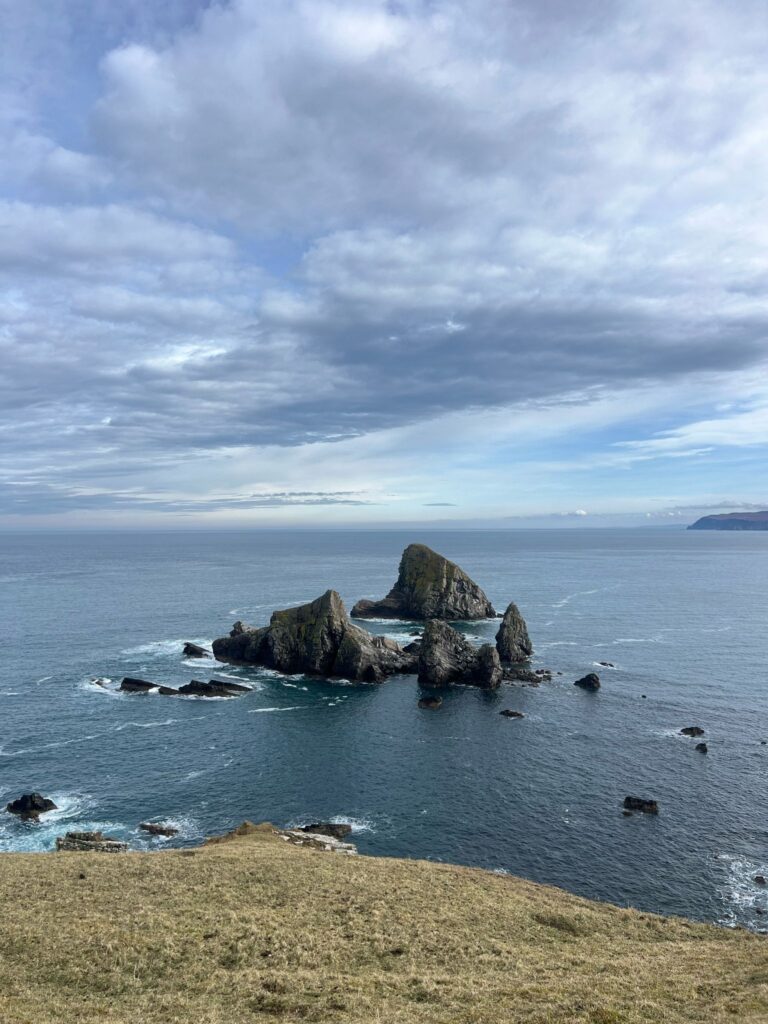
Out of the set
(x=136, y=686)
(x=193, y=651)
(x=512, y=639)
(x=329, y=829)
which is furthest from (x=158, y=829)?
(x=512, y=639)

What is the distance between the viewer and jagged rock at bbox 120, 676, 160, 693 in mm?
92994

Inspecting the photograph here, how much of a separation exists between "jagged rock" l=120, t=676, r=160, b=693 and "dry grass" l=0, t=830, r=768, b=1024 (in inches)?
2038

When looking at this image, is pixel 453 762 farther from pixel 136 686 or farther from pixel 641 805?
A: pixel 136 686

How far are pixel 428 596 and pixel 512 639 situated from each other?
42.6 m

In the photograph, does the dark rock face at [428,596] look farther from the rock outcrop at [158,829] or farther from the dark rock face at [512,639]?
the rock outcrop at [158,829]

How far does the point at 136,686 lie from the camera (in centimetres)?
9362

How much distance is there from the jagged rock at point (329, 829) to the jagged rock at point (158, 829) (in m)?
10.4

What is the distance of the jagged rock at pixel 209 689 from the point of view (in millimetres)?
92125

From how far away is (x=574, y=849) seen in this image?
50.6 m

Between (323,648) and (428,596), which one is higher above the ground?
(428,596)

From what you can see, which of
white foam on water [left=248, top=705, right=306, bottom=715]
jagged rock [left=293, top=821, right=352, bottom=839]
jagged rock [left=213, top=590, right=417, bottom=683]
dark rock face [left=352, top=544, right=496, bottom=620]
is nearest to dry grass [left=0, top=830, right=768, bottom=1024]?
jagged rock [left=293, top=821, right=352, bottom=839]

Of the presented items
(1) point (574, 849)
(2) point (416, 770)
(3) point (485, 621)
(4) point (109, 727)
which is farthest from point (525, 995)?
(3) point (485, 621)

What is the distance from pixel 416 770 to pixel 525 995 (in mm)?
41616

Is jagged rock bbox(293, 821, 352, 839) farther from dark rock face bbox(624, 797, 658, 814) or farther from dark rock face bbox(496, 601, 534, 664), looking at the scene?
dark rock face bbox(496, 601, 534, 664)
